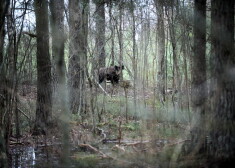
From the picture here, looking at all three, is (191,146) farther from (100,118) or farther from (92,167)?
(100,118)

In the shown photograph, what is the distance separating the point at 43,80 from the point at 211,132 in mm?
4839

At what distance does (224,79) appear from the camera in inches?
213

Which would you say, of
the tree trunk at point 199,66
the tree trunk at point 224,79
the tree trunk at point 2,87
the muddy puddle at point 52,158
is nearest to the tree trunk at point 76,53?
the muddy puddle at point 52,158

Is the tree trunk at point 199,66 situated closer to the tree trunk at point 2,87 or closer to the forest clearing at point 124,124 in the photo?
the forest clearing at point 124,124

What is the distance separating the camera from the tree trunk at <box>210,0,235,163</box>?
17.7ft

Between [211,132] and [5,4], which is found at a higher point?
[5,4]

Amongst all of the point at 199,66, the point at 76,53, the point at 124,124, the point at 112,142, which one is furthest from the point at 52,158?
the point at 76,53

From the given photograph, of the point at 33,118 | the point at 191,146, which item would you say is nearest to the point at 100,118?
the point at 33,118

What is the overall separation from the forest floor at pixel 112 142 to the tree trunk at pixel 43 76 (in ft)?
0.90

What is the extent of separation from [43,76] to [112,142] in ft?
→ 8.15

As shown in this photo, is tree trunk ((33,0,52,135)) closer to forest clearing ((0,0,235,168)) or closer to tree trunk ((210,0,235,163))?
forest clearing ((0,0,235,168))

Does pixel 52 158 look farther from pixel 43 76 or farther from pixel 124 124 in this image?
pixel 124 124

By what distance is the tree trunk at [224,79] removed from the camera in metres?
5.39

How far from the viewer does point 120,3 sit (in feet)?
32.7
